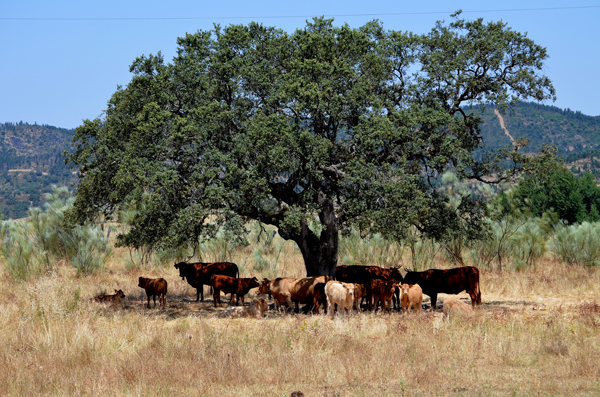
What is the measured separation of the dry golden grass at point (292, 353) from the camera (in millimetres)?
8133

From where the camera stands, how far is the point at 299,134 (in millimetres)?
14211

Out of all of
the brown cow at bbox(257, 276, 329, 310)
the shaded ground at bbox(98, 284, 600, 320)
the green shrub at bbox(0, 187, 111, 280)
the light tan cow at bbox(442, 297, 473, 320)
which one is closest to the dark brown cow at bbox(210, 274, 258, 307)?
the shaded ground at bbox(98, 284, 600, 320)

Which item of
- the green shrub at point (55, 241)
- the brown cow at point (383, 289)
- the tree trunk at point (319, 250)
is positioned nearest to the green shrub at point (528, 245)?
the tree trunk at point (319, 250)

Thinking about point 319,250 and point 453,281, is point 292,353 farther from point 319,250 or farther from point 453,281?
point 319,250

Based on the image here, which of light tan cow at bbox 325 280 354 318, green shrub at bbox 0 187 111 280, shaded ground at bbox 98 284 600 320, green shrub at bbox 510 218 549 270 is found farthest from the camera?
green shrub at bbox 510 218 549 270

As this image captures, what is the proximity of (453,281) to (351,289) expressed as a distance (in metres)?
3.21

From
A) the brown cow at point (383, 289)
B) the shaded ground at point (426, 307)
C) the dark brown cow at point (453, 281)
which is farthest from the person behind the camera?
the dark brown cow at point (453, 281)

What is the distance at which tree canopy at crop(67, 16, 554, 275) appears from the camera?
1380 centimetres

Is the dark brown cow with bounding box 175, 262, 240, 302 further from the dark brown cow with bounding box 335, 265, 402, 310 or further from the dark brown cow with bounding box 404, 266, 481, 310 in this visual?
the dark brown cow with bounding box 404, 266, 481, 310

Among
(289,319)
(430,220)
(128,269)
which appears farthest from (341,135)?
(128,269)

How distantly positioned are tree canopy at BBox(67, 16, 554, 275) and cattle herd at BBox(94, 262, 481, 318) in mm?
1353

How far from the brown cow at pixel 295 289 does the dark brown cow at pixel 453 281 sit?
9.87 feet

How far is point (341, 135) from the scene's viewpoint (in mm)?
16594

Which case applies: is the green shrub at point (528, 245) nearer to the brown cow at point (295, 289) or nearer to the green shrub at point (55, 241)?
the brown cow at point (295, 289)
